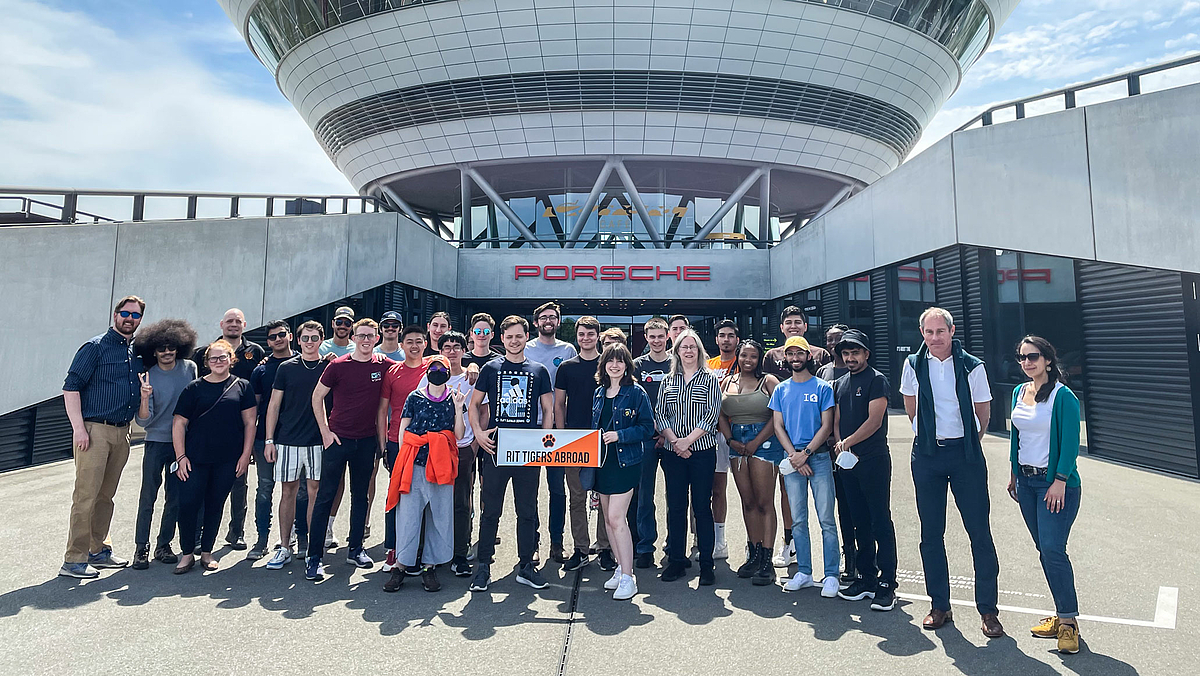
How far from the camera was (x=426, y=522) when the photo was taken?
4.50 meters

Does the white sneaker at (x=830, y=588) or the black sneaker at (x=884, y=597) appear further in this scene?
the white sneaker at (x=830, y=588)

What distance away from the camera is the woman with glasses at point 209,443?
4.71m

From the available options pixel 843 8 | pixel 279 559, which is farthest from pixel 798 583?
pixel 843 8

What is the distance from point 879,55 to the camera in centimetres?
2708

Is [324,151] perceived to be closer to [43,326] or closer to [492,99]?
[492,99]

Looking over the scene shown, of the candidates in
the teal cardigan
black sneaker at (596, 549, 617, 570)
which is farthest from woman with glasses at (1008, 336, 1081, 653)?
black sneaker at (596, 549, 617, 570)

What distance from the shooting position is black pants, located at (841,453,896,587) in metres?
4.02

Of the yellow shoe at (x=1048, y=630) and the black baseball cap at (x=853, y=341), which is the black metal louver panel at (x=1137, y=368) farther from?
the black baseball cap at (x=853, y=341)

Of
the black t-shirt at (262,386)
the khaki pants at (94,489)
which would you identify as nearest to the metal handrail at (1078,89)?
the black t-shirt at (262,386)

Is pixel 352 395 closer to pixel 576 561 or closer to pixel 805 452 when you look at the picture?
pixel 576 561

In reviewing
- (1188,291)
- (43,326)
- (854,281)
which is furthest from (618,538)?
(854,281)

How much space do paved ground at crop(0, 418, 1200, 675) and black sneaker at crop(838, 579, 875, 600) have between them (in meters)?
0.07

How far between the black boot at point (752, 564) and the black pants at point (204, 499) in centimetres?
419

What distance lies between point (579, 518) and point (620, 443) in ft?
3.60
